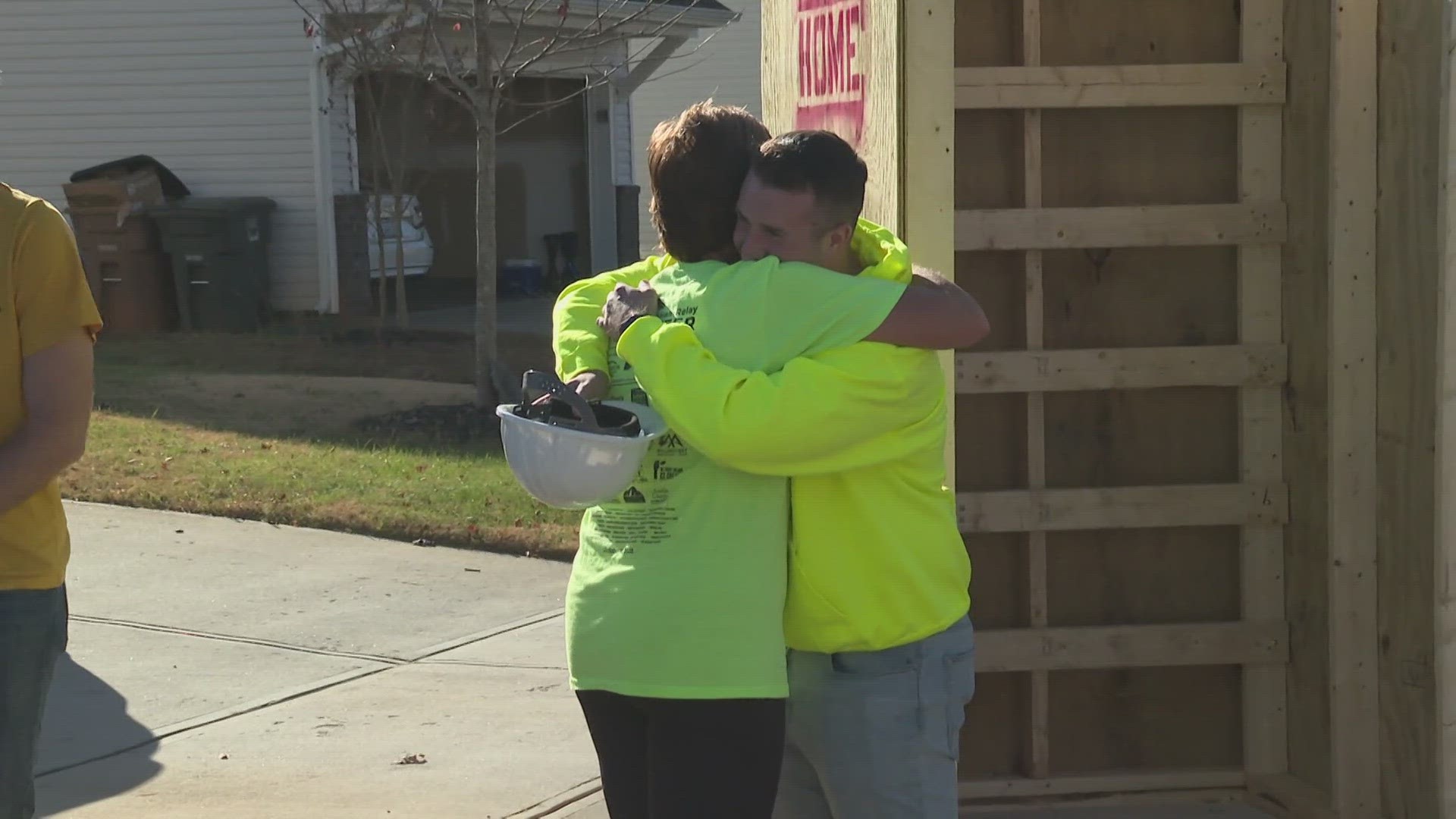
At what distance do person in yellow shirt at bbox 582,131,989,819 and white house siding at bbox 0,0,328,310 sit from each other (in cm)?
1600

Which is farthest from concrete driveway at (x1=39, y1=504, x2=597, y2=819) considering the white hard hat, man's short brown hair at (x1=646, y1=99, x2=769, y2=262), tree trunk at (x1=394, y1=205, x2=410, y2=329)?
tree trunk at (x1=394, y1=205, x2=410, y2=329)

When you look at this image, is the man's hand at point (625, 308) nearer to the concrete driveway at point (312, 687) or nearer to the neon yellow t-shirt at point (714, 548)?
the neon yellow t-shirt at point (714, 548)

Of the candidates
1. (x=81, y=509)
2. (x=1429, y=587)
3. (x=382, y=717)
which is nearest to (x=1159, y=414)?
(x=1429, y=587)

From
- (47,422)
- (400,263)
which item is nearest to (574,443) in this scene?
(47,422)

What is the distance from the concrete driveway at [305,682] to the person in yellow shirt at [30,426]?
1756 mm

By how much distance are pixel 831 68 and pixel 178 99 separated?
15.5m

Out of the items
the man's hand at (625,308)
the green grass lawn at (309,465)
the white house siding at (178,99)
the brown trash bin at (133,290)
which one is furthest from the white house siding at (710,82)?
the man's hand at (625,308)

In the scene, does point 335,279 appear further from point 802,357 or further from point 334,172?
point 802,357

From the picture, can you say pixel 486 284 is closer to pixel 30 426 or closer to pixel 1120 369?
pixel 1120 369

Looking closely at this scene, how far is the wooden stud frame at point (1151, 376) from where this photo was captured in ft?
14.8

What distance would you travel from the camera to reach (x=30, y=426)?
9.62 ft

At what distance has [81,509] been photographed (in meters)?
8.63

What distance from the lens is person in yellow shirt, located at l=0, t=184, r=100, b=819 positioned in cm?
292

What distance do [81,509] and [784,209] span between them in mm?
6930
